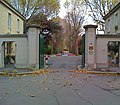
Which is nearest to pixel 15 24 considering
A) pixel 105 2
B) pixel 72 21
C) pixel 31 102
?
pixel 105 2

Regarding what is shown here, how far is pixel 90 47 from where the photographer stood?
19.3m

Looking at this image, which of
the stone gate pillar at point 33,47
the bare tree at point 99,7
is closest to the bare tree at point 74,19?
the bare tree at point 99,7

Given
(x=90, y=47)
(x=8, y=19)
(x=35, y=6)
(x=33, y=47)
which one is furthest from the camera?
(x=35, y=6)

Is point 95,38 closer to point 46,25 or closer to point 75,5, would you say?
point 46,25

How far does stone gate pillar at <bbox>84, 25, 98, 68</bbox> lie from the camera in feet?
62.9

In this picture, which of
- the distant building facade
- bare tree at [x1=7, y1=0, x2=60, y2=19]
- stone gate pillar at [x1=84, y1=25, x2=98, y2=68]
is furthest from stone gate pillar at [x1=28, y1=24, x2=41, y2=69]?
bare tree at [x1=7, y1=0, x2=60, y2=19]

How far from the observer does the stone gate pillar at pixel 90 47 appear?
19.2 metres

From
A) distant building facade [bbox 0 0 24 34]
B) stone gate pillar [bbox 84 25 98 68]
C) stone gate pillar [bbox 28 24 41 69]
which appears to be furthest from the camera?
distant building facade [bbox 0 0 24 34]

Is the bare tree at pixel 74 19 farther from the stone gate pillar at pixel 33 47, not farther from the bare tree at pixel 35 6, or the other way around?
the stone gate pillar at pixel 33 47

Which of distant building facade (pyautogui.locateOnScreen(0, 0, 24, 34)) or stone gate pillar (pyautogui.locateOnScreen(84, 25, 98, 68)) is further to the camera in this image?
distant building facade (pyautogui.locateOnScreen(0, 0, 24, 34))

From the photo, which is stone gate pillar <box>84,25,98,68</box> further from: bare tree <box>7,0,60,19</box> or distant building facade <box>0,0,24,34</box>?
bare tree <box>7,0,60,19</box>

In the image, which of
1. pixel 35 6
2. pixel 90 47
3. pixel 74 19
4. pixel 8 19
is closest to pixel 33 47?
pixel 90 47

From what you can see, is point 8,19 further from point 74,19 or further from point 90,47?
point 74,19

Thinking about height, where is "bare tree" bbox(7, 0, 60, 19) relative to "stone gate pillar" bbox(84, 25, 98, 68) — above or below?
above
